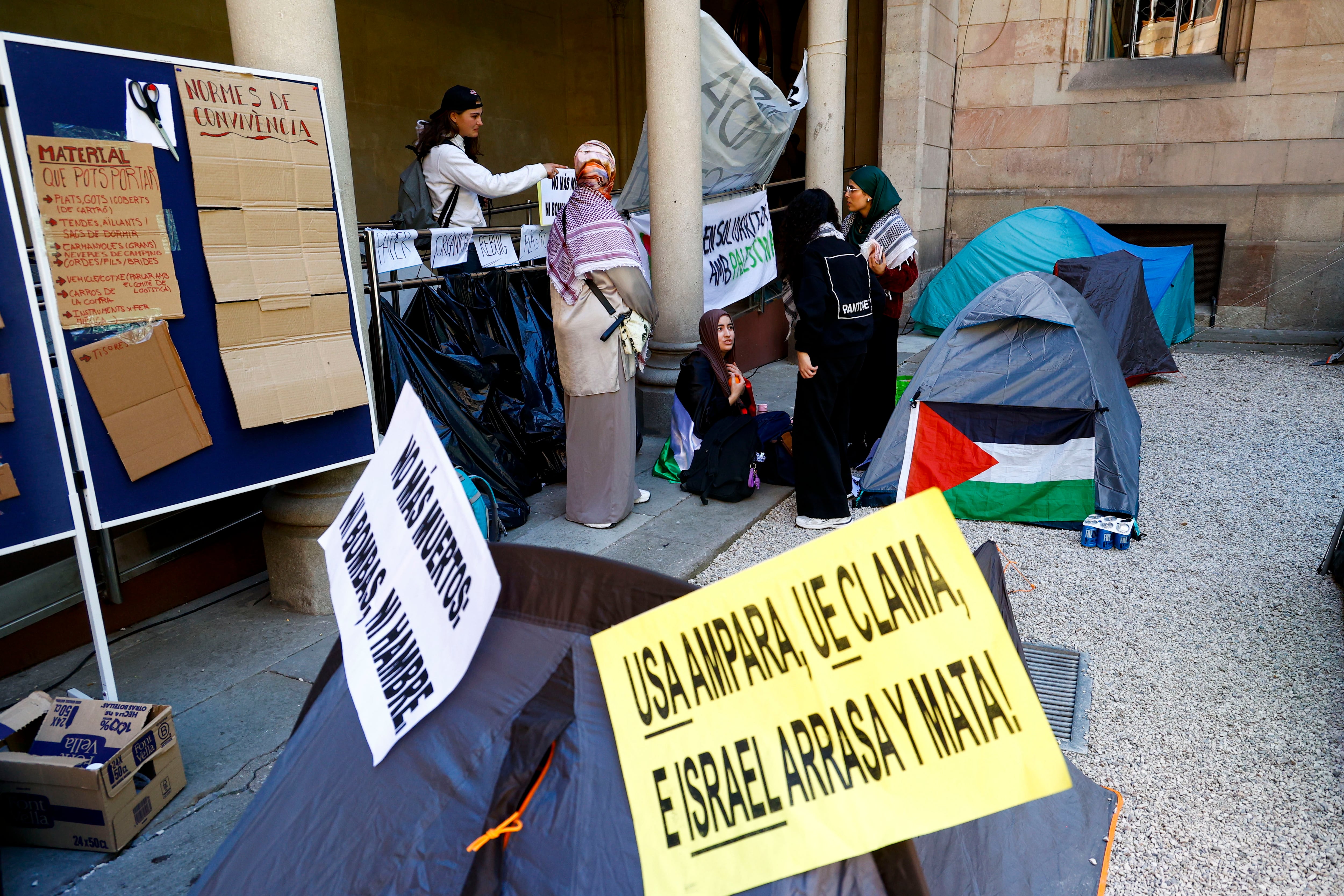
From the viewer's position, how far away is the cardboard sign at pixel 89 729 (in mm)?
2488

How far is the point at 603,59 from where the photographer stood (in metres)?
11.7

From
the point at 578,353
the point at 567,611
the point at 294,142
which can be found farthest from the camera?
the point at 578,353

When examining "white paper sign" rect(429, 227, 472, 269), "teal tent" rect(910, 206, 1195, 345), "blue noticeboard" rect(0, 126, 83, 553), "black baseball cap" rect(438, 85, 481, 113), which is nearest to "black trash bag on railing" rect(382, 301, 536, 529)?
"white paper sign" rect(429, 227, 472, 269)

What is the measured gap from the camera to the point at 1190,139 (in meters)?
10.7

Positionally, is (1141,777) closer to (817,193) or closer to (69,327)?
(817,193)

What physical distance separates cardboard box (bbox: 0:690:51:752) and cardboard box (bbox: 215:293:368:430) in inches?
42.7

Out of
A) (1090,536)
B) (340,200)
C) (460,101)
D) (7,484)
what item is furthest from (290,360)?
(1090,536)

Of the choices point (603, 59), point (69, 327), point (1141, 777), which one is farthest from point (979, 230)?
point (69, 327)

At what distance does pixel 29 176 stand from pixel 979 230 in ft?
35.4

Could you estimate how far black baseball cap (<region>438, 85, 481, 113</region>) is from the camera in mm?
5164

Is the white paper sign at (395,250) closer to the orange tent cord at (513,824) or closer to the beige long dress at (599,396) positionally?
the beige long dress at (599,396)

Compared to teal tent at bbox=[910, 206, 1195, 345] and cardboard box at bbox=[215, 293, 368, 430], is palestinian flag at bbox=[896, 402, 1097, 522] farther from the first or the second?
teal tent at bbox=[910, 206, 1195, 345]

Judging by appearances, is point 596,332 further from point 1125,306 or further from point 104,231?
point 1125,306

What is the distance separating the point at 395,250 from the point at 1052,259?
699 cm
